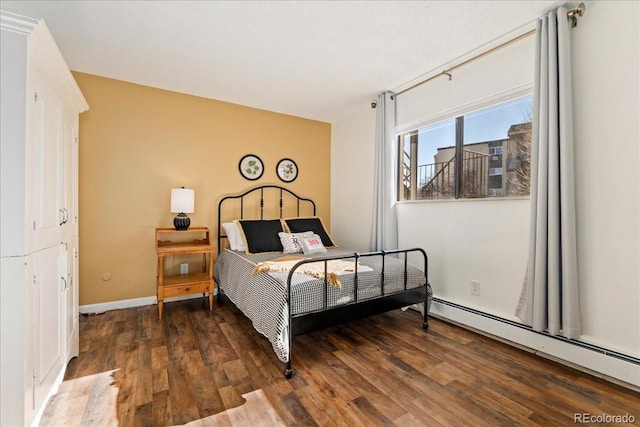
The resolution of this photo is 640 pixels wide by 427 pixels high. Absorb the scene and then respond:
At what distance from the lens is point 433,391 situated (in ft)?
5.77

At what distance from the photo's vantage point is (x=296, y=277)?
2.14m

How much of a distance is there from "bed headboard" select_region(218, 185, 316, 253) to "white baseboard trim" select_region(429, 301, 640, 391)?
243cm

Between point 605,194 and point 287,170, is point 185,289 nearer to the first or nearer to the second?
point 287,170

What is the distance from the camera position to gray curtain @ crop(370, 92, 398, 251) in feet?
11.2

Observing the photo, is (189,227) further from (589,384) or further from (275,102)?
(589,384)

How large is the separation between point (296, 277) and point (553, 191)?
6.14ft

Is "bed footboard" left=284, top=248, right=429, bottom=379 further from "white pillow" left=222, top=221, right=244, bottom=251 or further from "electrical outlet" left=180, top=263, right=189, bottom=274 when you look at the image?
"electrical outlet" left=180, top=263, right=189, bottom=274

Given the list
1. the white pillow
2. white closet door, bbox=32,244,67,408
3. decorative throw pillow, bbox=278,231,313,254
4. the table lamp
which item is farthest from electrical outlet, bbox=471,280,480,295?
white closet door, bbox=32,244,67,408

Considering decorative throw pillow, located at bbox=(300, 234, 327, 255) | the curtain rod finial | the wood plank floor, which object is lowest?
the wood plank floor

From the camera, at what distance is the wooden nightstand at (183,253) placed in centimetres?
291

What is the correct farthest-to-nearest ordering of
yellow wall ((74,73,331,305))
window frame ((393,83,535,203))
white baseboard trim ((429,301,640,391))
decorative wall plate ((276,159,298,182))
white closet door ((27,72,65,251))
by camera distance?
decorative wall plate ((276,159,298,182)), yellow wall ((74,73,331,305)), window frame ((393,83,535,203)), white baseboard trim ((429,301,640,391)), white closet door ((27,72,65,251))

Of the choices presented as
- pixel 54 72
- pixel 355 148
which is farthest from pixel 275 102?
pixel 54 72

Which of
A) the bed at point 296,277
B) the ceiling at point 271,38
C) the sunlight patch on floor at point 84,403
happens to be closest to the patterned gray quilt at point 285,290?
the bed at point 296,277

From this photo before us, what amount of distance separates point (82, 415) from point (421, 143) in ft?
11.5
